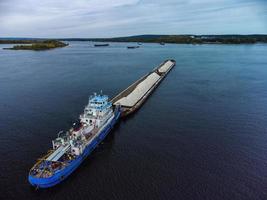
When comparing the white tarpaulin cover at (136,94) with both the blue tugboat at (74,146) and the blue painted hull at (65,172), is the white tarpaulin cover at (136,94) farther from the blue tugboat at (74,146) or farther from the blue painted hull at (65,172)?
the blue painted hull at (65,172)

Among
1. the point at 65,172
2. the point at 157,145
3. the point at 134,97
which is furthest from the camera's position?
the point at 134,97

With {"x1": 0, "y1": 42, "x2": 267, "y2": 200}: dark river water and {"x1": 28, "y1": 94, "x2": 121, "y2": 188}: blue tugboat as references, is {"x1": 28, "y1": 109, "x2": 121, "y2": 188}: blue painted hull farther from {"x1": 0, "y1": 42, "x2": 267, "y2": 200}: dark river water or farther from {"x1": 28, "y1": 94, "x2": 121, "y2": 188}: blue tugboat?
{"x1": 0, "y1": 42, "x2": 267, "y2": 200}: dark river water

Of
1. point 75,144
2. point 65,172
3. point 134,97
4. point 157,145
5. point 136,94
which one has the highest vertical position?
point 75,144

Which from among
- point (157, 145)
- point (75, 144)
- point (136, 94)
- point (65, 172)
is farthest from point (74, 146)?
point (136, 94)

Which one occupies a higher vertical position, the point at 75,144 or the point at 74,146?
the point at 75,144

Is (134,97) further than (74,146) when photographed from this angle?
Yes

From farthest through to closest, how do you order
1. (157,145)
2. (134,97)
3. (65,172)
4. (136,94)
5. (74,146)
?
(136,94), (134,97), (157,145), (74,146), (65,172)

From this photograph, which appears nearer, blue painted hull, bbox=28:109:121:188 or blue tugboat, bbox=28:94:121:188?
blue painted hull, bbox=28:109:121:188

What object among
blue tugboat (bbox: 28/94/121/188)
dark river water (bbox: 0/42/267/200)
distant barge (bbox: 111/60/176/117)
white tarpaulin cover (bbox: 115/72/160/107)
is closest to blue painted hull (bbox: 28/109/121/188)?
blue tugboat (bbox: 28/94/121/188)

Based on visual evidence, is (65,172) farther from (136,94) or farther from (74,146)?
(136,94)
